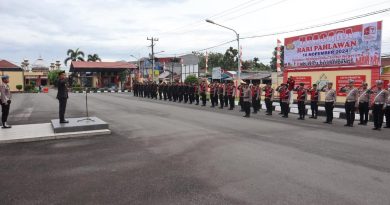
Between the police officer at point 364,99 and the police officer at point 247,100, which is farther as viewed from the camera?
the police officer at point 247,100

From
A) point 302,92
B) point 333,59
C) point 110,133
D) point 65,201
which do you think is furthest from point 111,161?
point 333,59

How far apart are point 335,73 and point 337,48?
5.35ft

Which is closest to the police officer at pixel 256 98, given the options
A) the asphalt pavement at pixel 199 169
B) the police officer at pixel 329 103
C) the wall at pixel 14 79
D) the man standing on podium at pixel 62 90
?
the police officer at pixel 329 103

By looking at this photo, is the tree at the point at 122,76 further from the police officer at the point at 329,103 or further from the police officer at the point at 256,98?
the police officer at the point at 329,103

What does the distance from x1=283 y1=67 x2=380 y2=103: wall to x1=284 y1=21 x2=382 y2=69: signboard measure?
337 millimetres

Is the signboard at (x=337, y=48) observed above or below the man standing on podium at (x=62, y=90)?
above

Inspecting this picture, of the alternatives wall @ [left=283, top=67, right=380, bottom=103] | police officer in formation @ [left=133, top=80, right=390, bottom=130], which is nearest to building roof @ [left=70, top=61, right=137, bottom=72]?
police officer in formation @ [left=133, top=80, right=390, bottom=130]

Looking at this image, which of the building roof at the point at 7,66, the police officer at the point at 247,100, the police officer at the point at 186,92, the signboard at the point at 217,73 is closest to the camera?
the police officer at the point at 247,100

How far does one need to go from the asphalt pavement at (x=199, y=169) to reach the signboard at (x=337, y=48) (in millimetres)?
12052

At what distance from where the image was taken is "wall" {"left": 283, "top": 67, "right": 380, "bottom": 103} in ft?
65.0

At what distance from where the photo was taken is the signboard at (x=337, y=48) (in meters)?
19.8

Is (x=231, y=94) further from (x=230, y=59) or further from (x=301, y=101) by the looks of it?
(x=230, y=59)

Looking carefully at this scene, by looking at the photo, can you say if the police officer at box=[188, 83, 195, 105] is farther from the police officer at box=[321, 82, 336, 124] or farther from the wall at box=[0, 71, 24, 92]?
the wall at box=[0, 71, 24, 92]

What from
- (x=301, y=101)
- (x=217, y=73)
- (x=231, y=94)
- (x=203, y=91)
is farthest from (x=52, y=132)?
(x=217, y=73)
